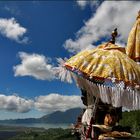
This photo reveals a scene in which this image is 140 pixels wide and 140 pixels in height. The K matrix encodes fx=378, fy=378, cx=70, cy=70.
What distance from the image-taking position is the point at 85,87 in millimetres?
9750

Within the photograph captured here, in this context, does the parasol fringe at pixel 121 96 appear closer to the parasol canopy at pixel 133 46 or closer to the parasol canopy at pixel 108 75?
the parasol canopy at pixel 108 75

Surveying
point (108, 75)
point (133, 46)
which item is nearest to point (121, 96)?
point (108, 75)

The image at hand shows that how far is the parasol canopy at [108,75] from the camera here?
30.0 ft

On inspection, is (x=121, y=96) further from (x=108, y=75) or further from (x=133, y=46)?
(x=133, y=46)

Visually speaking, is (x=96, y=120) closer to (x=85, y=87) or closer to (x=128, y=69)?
(x=85, y=87)

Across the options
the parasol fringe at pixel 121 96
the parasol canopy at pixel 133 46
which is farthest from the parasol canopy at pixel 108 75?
the parasol canopy at pixel 133 46

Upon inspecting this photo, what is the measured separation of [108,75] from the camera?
923 centimetres

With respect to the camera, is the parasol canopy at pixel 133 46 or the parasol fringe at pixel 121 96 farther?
the parasol canopy at pixel 133 46

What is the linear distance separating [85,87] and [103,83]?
22.8 inches

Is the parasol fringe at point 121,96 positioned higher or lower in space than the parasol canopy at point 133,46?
lower

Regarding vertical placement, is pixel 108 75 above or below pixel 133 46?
below

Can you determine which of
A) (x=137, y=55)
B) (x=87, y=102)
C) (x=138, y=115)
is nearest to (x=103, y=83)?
(x=87, y=102)

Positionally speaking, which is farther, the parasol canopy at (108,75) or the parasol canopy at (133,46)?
the parasol canopy at (133,46)

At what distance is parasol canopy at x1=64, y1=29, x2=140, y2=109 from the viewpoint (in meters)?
9.16
